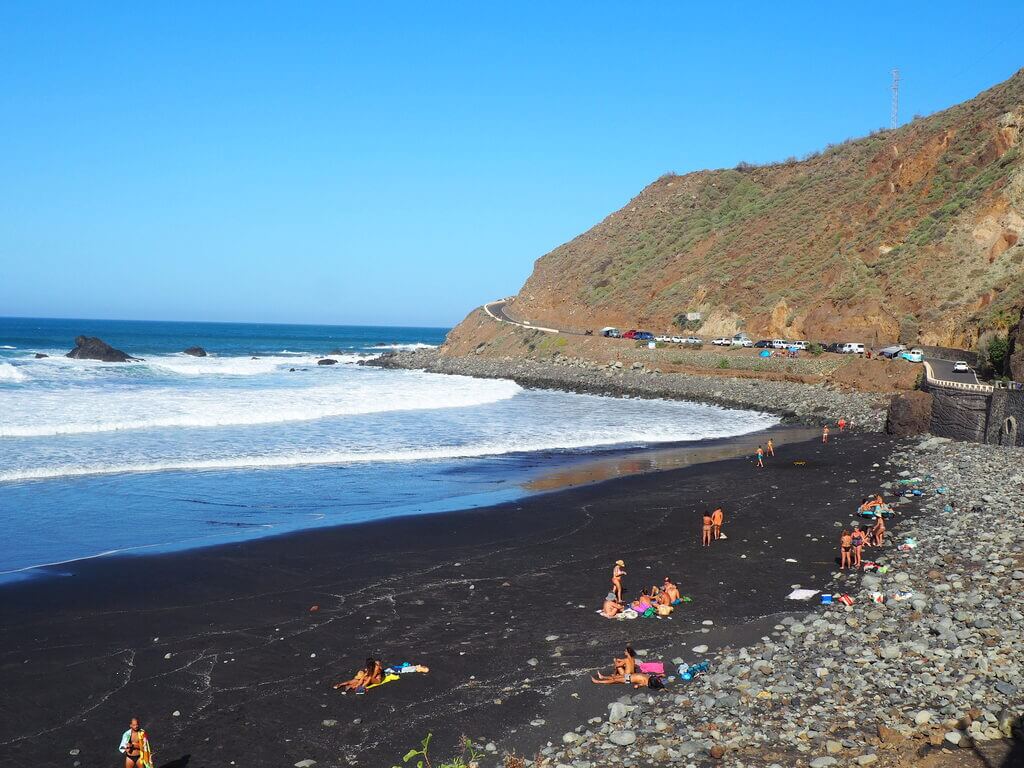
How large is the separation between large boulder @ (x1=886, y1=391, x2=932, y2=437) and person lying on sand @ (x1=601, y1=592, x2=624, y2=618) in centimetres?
2157

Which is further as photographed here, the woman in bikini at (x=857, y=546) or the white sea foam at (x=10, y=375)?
the white sea foam at (x=10, y=375)

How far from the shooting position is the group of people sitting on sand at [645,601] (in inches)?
492

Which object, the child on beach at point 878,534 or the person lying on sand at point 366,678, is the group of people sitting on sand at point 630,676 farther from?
the child on beach at point 878,534

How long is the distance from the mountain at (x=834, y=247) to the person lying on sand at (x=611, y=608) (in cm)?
3468

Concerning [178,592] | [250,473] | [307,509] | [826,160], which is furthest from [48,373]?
[826,160]

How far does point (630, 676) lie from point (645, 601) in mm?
2688

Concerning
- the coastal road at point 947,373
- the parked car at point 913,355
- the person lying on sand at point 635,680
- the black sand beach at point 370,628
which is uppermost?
the parked car at point 913,355

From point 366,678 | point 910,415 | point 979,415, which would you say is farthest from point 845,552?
point 910,415

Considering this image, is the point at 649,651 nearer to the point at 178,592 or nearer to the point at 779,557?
the point at 779,557

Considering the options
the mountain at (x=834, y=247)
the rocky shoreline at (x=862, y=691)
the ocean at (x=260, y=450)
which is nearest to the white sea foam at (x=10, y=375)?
the ocean at (x=260, y=450)

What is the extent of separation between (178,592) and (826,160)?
80055mm

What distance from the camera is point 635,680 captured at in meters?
10.0

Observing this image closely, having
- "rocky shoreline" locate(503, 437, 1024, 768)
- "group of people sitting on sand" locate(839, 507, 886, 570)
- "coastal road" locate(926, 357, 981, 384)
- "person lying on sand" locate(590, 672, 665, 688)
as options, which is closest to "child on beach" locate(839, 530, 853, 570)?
"group of people sitting on sand" locate(839, 507, 886, 570)

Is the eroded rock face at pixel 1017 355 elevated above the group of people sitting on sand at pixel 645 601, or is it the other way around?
the eroded rock face at pixel 1017 355
